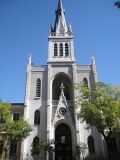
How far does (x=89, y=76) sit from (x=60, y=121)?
39.2 feet

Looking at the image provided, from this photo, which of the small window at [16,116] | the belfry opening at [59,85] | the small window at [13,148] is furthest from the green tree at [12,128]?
the belfry opening at [59,85]

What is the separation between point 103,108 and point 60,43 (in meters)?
26.7

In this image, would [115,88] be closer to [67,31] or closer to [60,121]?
[60,121]

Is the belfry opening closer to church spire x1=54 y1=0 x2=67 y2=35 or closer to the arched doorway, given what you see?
the arched doorway

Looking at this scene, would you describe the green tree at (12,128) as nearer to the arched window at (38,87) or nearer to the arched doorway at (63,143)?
the arched doorway at (63,143)

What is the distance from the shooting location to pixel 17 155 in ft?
128

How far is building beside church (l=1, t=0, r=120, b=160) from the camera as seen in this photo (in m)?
39.1

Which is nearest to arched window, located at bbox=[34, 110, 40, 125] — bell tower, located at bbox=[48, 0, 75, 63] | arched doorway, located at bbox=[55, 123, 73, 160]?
arched doorway, located at bbox=[55, 123, 73, 160]

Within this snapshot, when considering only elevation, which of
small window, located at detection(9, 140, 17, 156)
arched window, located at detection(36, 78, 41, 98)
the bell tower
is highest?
the bell tower

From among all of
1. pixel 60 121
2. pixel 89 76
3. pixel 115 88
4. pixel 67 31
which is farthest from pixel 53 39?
pixel 115 88

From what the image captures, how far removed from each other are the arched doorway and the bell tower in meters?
15.0

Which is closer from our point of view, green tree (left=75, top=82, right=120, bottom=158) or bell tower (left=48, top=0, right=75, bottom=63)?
green tree (left=75, top=82, right=120, bottom=158)

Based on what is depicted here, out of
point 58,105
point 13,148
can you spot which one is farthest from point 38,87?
point 13,148

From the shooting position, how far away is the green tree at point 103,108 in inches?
1102
